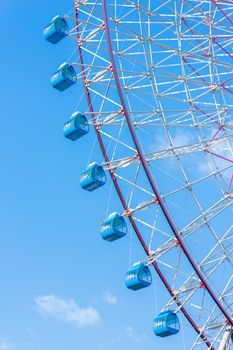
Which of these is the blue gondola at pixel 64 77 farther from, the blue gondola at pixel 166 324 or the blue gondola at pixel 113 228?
the blue gondola at pixel 166 324

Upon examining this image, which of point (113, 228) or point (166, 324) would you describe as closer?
point (166, 324)

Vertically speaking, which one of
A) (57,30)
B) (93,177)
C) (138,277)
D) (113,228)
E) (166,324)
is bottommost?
(166,324)

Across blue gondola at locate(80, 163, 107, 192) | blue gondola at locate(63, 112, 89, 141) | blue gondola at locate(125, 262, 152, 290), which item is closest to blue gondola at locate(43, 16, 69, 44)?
blue gondola at locate(63, 112, 89, 141)

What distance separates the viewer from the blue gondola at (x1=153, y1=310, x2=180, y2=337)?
84.9ft

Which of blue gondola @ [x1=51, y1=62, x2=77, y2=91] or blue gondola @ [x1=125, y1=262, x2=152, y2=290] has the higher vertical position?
blue gondola @ [x1=51, y1=62, x2=77, y2=91]

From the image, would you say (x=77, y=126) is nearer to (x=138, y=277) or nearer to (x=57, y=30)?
(x=57, y=30)

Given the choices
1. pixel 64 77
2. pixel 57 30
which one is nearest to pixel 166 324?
pixel 64 77

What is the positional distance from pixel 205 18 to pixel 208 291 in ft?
28.5

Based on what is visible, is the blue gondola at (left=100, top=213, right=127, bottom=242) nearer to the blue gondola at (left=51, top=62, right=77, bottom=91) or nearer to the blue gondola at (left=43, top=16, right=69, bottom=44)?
the blue gondola at (left=51, top=62, right=77, bottom=91)

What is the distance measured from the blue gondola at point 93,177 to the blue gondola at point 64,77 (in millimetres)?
2819

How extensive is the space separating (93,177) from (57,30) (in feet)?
16.8

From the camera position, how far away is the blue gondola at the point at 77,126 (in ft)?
92.3

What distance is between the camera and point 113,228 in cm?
2722

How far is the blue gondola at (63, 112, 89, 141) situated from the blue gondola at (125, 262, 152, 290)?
14.1 feet
